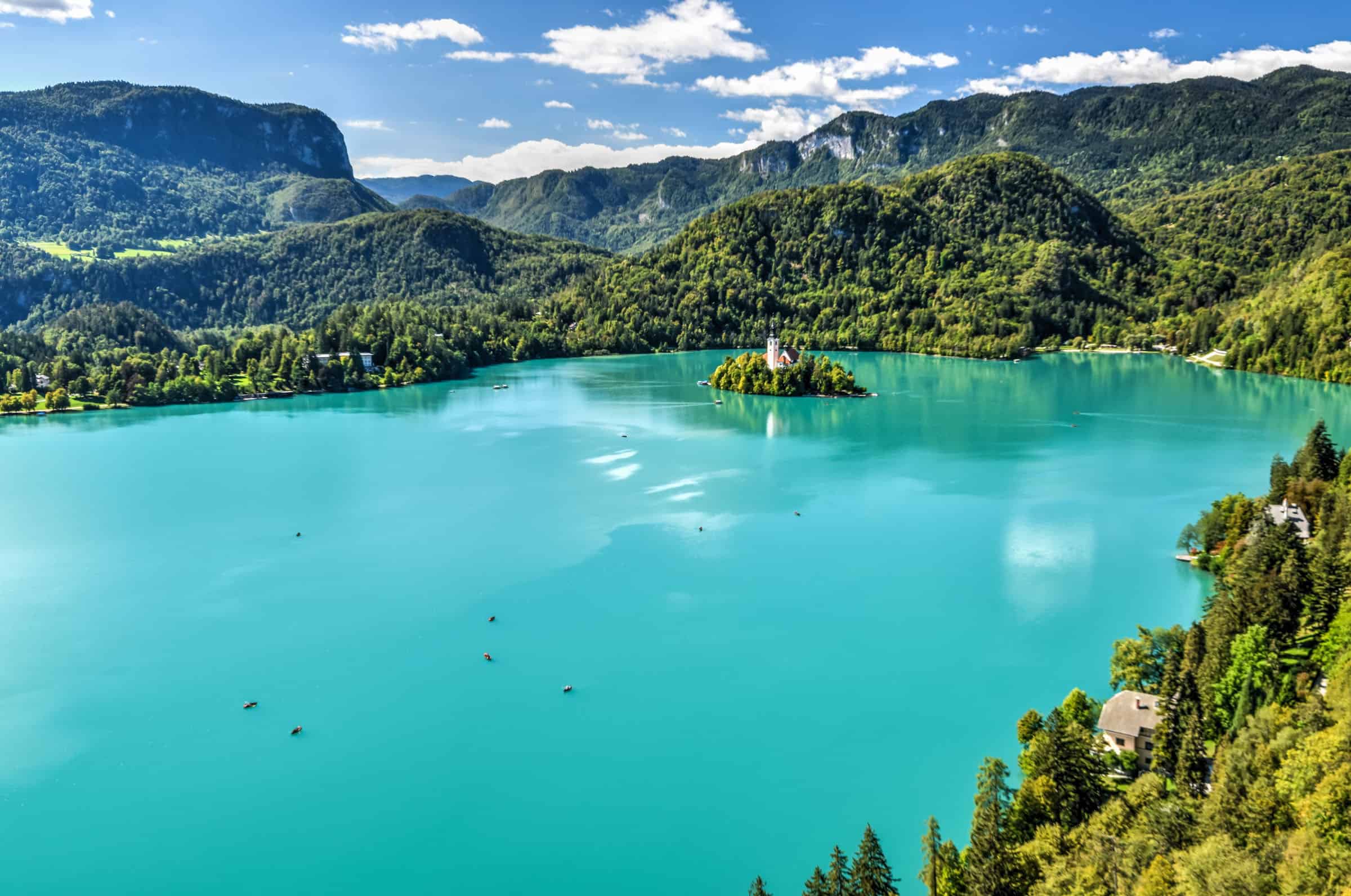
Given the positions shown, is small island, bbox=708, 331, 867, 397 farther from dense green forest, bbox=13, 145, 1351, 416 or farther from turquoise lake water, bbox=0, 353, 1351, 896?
dense green forest, bbox=13, 145, 1351, 416

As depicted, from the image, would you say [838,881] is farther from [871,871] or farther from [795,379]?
[795,379]

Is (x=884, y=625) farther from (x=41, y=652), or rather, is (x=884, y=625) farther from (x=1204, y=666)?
(x=41, y=652)

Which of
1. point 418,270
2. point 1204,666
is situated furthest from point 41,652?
point 418,270

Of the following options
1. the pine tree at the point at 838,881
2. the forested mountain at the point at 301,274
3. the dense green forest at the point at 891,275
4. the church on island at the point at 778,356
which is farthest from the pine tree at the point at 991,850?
the forested mountain at the point at 301,274

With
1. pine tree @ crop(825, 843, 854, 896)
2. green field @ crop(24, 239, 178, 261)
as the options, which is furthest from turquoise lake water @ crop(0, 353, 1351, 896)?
green field @ crop(24, 239, 178, 261)

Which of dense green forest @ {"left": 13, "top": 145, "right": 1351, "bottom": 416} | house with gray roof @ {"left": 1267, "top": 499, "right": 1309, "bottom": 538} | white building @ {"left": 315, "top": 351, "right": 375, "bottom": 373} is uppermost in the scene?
dense green forest @ {"left": 13, "top": 145, "right": 1351, "bottom": 416}

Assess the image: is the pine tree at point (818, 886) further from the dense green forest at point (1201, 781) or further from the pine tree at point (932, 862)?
the pine tree at point (932, 862)

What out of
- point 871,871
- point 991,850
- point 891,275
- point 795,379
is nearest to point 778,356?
point 795,379
